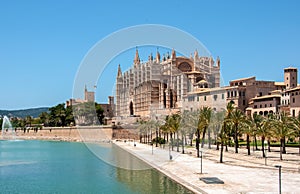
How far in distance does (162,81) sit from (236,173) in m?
64.5

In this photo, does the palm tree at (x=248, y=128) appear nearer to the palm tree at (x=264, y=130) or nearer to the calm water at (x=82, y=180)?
the palm tree at (x=264, y=130)

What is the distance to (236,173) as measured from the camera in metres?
27.2

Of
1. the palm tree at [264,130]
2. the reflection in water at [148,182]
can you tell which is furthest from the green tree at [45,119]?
the palm tree at [264,130]

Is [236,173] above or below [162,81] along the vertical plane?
below

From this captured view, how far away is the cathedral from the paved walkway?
4548cm

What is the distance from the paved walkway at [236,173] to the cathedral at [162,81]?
45482 mm

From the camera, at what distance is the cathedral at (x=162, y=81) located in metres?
85.6

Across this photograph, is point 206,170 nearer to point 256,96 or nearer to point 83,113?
point 256,96

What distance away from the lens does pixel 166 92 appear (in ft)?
288

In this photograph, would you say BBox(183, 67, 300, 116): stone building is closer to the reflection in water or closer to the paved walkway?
the paved walkway

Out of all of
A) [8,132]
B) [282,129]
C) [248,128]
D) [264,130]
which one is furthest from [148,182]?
[8,132]

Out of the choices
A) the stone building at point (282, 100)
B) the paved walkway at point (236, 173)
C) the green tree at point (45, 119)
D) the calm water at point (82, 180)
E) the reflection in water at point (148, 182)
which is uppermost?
the stone building at point (282, 100)

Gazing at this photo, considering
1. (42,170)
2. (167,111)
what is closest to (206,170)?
(42,170)

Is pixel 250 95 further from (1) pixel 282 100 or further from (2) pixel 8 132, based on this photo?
(2) pixel 8 132
